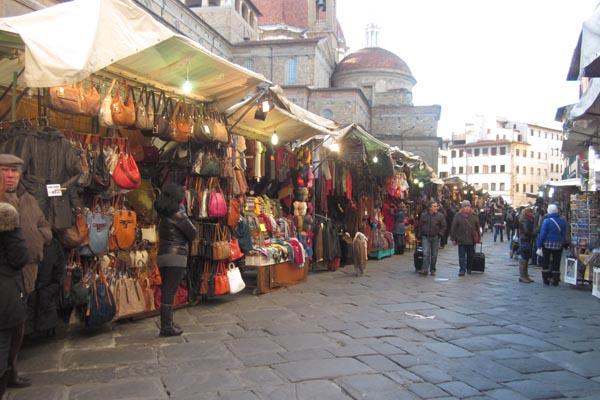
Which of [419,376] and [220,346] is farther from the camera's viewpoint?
[220,346]

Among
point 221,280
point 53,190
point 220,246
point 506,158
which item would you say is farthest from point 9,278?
point 506,158

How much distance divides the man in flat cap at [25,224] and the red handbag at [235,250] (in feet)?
10.0

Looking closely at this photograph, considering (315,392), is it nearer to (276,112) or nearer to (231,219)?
(231,219)

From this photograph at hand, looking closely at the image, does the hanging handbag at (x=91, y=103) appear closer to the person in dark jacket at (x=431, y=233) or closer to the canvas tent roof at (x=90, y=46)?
the canvas tent roof at (x=90, y=46)

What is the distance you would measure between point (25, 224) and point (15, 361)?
1006mm

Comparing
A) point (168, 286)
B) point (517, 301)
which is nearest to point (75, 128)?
point (168, 286)

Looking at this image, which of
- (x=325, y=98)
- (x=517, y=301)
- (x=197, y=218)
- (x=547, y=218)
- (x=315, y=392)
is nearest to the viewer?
(x=315, y=392)

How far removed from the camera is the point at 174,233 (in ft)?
16.5

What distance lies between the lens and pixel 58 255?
4.46 m

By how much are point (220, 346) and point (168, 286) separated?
0.84 metres

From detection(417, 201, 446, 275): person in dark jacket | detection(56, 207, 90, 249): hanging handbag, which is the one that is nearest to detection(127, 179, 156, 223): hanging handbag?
detection(56, 207, 90, 249): hanging handbag

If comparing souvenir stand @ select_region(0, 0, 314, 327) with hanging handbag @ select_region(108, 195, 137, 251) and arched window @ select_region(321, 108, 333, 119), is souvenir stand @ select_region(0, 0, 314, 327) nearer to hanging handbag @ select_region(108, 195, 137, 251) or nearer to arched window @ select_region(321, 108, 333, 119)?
hanging handbag @ select_region(108, 195, 137, 251)

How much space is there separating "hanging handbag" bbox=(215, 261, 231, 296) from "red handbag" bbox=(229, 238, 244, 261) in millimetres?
170

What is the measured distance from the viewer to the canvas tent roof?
3910 mm
